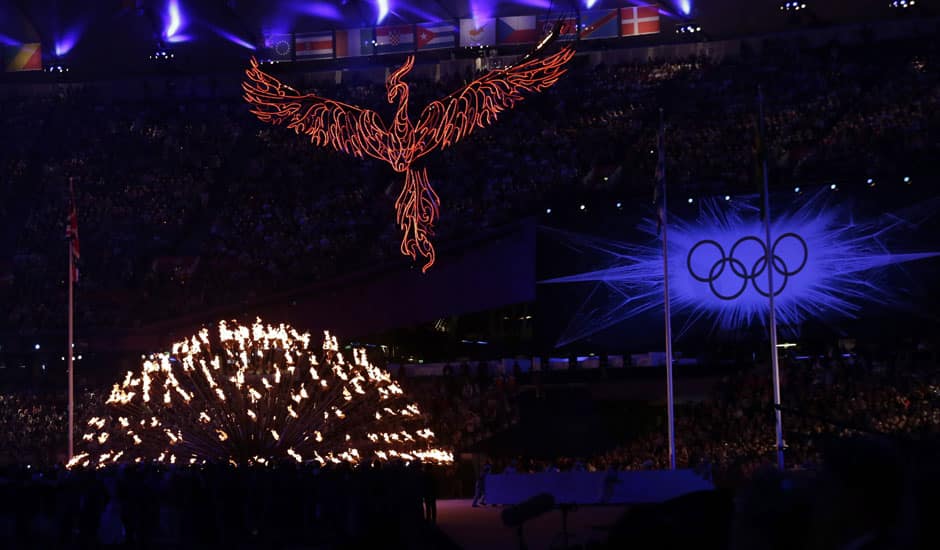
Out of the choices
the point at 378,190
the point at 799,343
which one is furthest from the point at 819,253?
the point at 378,190

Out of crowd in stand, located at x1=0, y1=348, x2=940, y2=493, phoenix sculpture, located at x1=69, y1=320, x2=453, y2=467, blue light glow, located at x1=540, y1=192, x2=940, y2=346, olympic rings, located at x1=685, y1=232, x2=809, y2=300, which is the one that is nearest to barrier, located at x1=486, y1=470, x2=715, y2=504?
crowd in stand, located at x1=0, y1=348, x2=940, y2=493

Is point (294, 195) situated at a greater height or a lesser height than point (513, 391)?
greater

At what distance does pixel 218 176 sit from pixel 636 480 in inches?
1116

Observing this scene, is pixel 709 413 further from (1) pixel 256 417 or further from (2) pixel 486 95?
(1) pixel 256 417

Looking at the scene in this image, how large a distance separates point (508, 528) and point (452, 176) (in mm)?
24305

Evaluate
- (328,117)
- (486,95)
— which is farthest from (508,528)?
(328,117)

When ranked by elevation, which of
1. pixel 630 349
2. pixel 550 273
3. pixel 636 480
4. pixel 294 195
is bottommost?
pixel 636 480

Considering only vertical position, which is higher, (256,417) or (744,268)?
(744,268)

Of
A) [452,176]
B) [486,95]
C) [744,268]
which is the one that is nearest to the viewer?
[486,95]

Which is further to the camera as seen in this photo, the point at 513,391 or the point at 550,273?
the point at 550,273

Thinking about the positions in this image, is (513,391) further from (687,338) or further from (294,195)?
(294,195)

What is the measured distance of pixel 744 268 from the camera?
1524 inches

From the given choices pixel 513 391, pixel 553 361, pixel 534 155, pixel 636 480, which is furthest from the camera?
pixel 534 155

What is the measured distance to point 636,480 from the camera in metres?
24.8
